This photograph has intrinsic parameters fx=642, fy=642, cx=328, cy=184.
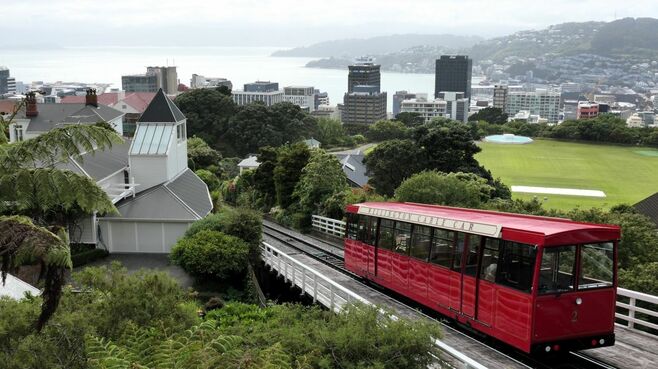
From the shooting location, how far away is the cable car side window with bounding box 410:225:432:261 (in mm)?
13914

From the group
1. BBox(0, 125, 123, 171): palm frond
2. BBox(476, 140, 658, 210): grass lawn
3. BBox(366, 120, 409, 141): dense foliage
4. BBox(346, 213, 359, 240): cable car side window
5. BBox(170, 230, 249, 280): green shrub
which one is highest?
BBox(0, 125, 123, 171): palm frond

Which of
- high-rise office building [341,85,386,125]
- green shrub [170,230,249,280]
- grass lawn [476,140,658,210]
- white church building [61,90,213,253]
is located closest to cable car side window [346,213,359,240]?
green shrub [170,230,249,280]

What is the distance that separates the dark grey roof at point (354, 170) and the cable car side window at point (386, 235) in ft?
106

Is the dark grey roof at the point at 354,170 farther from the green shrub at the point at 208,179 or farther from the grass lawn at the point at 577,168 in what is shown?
the grass lawn at the point at 577,168

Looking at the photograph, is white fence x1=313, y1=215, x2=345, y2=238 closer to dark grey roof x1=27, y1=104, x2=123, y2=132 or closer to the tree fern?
dark grey roof x1=27, y1=104, x2=123, y2=132

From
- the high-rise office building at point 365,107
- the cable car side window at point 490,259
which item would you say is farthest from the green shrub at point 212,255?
the high-rise office building at point 365,107

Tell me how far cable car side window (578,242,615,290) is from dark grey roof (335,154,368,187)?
124 ft

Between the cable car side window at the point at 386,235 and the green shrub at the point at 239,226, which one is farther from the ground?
the cable car side window at the point at 386,235

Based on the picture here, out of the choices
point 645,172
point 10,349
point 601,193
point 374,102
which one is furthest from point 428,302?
point 374,102

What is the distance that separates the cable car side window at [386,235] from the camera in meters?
15.8

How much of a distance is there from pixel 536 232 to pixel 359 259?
794 centimetres

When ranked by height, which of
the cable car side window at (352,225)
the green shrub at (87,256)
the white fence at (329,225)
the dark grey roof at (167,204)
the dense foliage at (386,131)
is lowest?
the dense foliage at (386,131)

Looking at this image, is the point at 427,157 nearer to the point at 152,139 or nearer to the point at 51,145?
the point at 152,139

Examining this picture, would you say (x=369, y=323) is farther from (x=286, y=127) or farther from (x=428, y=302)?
(x=286, y=127)
